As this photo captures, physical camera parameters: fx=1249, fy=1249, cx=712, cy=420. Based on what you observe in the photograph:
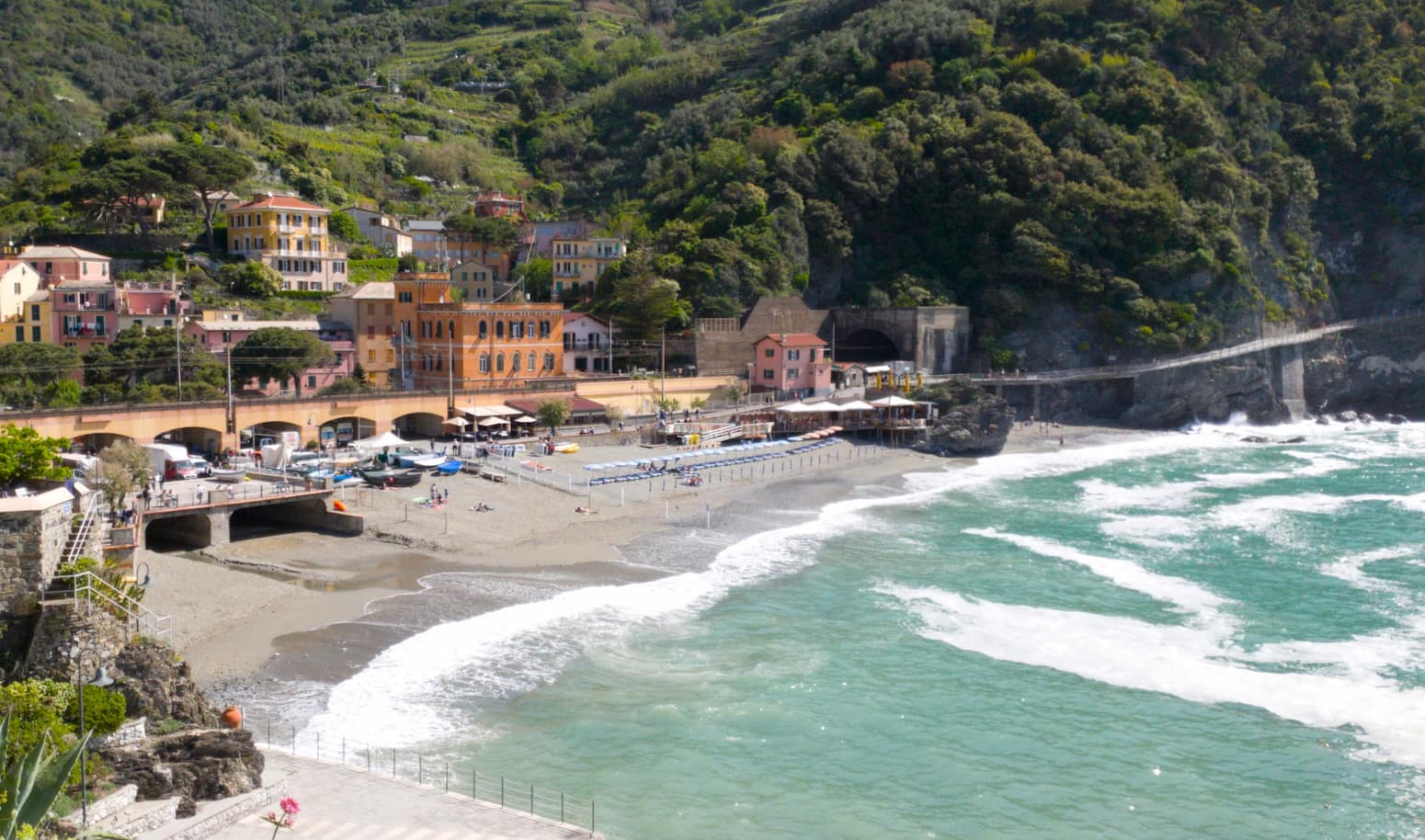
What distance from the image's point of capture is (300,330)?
57656 mm

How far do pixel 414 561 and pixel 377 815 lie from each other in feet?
58.8

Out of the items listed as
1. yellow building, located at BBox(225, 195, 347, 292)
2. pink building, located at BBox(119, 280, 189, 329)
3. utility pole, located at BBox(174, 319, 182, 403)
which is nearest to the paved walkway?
utility pole, located at BBox(174, 319, 182, 403)

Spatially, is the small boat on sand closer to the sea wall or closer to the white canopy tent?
the white canopy tent

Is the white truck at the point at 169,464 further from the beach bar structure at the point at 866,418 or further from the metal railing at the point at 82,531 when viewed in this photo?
the beach bar structure at the point at 866,418

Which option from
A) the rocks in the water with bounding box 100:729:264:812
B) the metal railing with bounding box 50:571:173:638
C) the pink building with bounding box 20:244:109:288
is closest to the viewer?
the rocks in the water with bounding box 100:729:264:812

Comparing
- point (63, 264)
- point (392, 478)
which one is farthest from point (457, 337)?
point (63, 264)

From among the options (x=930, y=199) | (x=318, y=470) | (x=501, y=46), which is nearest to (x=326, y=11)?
(x=501, y=46)

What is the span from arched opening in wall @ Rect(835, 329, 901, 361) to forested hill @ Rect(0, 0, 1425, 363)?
3.32 m

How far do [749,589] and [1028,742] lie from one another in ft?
38.2

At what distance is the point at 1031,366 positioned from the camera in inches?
3095

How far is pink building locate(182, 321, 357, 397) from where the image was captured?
54.4 meters

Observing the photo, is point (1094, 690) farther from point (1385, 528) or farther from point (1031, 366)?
point (1031, 366)

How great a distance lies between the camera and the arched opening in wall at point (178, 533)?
36.2 m

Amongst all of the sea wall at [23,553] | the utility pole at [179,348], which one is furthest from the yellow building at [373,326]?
the sea wall at [23,553]
